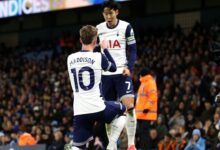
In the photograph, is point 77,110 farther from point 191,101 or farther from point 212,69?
point 212,69

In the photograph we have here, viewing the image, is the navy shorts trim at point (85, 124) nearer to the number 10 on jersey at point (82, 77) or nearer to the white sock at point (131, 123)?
the number 10 on jersey at point (82, 77)

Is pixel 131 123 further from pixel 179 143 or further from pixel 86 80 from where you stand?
pixel 179 143

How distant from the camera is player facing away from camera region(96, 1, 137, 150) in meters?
10.4

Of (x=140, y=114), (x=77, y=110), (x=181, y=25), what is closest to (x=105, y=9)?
(x=77, y=110)

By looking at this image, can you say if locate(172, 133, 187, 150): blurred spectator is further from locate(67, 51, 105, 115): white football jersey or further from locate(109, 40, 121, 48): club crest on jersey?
locate(67, 51, 105, 115): white football jersey

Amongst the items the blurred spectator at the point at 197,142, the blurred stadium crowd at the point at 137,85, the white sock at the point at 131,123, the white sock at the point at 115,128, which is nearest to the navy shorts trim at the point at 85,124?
the white sock at the point at 115,128

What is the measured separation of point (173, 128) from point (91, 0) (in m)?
7.58

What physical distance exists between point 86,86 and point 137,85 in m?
12.1

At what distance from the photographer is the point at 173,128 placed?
16.5 metres

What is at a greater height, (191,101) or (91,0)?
(91,0)

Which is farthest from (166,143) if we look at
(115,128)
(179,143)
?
(115,128)

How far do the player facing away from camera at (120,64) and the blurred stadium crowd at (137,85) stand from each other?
172 centimetres

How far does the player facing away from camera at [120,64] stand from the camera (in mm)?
10414

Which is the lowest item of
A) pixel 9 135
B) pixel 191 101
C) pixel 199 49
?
pixel 9 135
